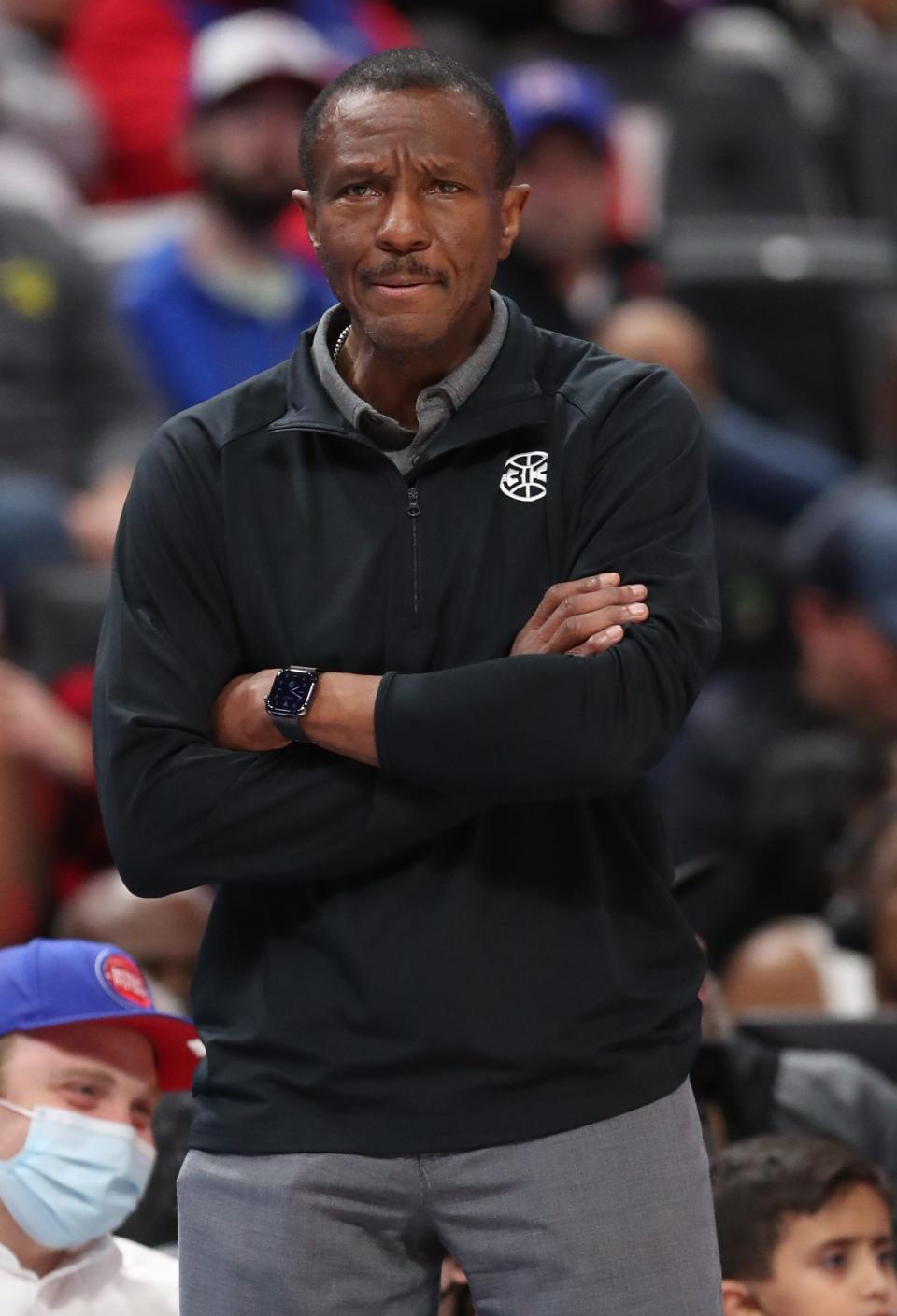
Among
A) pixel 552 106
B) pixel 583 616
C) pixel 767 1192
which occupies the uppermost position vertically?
pixel 552 106

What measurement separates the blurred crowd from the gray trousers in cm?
99

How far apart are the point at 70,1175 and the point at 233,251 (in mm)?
3792

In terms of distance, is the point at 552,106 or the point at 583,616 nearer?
the point at 583,616

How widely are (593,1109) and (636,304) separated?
16.6 feet

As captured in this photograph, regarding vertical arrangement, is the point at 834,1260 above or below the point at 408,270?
below

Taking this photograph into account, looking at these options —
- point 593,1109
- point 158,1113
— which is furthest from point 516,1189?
point 158,1113

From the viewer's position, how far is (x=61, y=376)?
230 inches

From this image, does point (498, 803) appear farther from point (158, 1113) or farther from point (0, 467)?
point (0, 467)

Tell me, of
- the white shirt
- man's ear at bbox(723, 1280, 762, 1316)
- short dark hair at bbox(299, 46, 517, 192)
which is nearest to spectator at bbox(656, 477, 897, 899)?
man's ear at bbox(723, 1280, 762, 1316)

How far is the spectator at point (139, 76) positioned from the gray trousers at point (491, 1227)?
5.54 meters

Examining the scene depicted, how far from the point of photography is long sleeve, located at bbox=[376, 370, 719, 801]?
1.98 m

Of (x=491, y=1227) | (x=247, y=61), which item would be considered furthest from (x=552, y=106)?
(x=491, y=1227)

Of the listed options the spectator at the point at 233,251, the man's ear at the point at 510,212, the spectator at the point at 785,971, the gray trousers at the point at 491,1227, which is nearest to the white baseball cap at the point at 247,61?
the spectator at the point at 233,251

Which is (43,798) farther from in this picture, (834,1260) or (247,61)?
(247,61)
